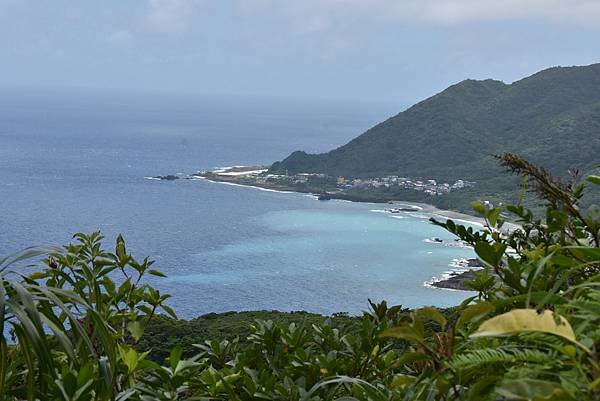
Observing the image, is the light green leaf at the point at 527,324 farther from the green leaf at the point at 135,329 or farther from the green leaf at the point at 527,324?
the green leaf at the point at 135,329

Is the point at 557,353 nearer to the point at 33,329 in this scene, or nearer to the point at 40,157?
the point at 33,329

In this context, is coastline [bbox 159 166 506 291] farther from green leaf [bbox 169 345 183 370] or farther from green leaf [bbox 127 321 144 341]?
green leaf [bbox 169 345 183 370]

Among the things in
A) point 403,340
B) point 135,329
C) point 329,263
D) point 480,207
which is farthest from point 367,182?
point 403,340

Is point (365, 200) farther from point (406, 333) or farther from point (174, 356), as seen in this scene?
point (406, 333)

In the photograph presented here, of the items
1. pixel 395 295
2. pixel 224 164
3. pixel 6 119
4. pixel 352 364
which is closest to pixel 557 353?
pixel 352 364

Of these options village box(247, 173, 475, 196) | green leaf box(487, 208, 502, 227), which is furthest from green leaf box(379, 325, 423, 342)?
village box(247, 173, 475, 196)

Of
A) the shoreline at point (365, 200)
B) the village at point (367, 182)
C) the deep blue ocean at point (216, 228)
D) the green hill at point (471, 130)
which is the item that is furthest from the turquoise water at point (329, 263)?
the green hill at point (471, 130)
